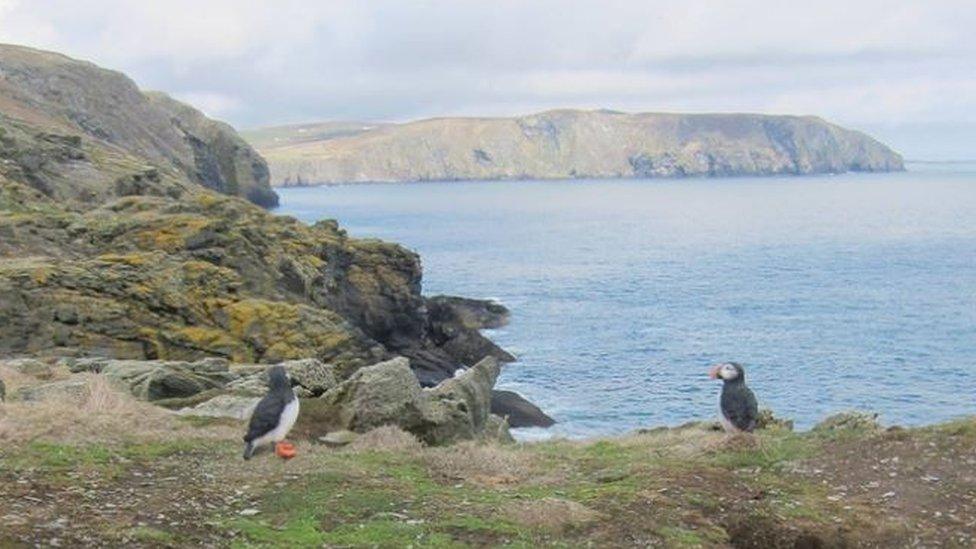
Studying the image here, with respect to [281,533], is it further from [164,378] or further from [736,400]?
[164,378]

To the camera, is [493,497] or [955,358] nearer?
[493,497]

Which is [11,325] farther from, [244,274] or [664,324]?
[664,324]

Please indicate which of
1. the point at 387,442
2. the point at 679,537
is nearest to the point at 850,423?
the point at 679,537

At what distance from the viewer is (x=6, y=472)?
47.5 ft

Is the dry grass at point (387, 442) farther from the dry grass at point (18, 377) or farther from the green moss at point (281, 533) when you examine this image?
the dry grass at point (18, 377)

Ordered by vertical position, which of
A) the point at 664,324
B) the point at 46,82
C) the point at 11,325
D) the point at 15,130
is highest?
the point at 46,82

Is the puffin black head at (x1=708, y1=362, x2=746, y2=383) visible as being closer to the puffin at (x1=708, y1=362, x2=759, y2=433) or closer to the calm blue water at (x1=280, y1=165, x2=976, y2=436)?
the puffin at (x1=708, y1=362, x2=759, y2=433)

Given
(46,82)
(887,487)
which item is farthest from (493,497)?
(46,82)

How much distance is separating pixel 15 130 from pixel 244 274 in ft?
89.1

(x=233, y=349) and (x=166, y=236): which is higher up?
(x=166, y=236)

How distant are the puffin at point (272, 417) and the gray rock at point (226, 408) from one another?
4484mm

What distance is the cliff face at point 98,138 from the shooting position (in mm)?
58594

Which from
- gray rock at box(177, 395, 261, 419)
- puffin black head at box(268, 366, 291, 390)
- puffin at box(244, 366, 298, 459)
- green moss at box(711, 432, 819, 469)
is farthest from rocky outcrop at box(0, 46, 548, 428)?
green moss at box(711, 432, 819, 469)

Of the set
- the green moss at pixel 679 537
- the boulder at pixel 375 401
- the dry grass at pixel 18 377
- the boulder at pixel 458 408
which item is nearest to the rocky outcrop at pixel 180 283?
the dry grass at pixel 18 377
